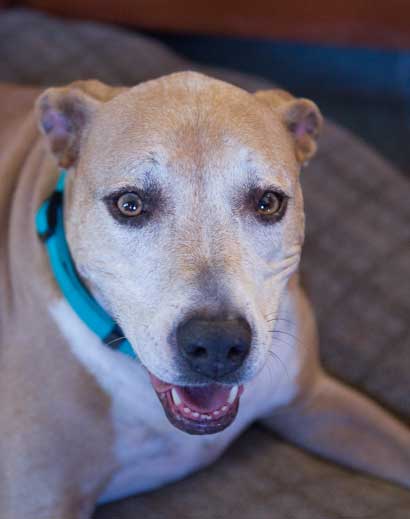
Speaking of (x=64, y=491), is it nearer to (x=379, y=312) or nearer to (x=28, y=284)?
(x=28, y=284)

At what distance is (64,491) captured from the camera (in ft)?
5.44

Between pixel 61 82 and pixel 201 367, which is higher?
pixel 201 367

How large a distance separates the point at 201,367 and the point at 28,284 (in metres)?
0.61

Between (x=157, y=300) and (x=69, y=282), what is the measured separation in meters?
0.35

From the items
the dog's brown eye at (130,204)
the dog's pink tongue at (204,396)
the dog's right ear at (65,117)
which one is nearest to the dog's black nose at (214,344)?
the dog's pink tongue at (204,396)

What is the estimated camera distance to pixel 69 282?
5.40ft

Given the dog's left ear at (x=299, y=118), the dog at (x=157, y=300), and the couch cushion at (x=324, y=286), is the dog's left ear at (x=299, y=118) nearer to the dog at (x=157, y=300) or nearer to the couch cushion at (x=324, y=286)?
the dog at (x=157, y=300)

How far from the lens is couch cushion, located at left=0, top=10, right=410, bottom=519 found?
1832 millimetres

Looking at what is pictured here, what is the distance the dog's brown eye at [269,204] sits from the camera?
1511mm

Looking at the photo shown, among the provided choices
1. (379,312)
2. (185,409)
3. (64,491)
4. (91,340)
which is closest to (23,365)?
(91,340)

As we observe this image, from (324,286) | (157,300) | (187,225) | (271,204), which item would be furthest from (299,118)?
(324,286)

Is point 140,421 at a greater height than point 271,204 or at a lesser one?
lesser

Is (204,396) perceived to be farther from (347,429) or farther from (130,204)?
(347,429)

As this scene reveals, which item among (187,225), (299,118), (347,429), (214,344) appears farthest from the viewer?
(347,429)
